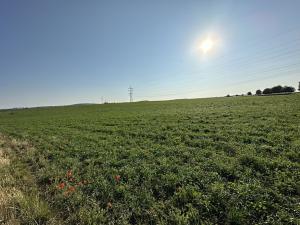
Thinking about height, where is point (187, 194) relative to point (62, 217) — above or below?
above

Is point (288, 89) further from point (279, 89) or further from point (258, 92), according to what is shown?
point (258, 92)

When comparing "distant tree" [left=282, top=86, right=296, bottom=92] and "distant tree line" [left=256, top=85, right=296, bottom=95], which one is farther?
"distant tree line" [left=256, top=85, right=296, bottom=95]

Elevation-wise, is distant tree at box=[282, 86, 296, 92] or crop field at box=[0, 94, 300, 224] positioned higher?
distant tree at box=[282, 86, 296, 92]

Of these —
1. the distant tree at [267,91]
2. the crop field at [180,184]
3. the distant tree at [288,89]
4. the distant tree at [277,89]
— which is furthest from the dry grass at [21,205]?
the distant tree at [277,89]

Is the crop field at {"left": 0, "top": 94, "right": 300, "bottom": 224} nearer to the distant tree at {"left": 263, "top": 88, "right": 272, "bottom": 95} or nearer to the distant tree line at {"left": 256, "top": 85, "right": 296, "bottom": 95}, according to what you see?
the distant tree line at {"left": 256, "top": 85, "right": 296, "bottom": 95}

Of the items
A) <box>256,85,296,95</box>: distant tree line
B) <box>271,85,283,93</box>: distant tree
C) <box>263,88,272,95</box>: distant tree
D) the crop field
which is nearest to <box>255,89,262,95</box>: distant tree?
<box>263,88,272,95</box>: distant tree

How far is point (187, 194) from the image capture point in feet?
16.3

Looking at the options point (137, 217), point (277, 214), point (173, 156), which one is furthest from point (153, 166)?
point (277, 214)

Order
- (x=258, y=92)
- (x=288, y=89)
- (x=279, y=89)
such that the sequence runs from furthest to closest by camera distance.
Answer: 1. (x=258, y=92)
2. (x=279, y=89)
3. (x=288, y=89)

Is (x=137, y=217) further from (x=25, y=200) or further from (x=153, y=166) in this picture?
(x=25, y=200)

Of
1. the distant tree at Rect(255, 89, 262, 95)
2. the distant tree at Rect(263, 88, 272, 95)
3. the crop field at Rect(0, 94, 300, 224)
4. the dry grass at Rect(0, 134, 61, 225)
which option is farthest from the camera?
the distant tree at Rect(255, 89, 262, 95)

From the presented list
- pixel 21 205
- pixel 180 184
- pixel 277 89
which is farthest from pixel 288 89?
pixel 21 205

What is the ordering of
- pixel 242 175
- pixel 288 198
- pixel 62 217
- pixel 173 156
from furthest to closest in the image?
1. pixel 173 156
2. pixel 242 175
3. pixel 62 217
4. pixel 288 198

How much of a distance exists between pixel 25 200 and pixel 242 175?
6.30 metres
